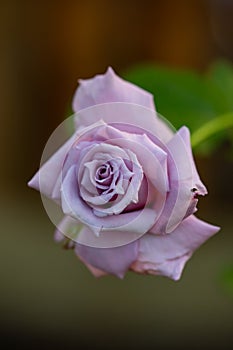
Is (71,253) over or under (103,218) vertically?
under

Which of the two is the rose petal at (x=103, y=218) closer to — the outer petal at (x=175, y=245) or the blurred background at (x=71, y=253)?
the outer petal at (x=175, y=245)

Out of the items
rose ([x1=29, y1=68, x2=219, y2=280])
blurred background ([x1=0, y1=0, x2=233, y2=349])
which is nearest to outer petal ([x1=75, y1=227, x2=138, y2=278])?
rose ([x1=29, y1=68, x2=219, y2=280])

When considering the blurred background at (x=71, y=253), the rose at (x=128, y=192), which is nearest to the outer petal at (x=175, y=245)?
the rose at (x=128, y=192)

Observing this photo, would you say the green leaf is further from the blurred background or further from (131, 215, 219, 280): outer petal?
the blurred background

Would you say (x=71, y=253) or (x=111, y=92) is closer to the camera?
(x=111, y=92)

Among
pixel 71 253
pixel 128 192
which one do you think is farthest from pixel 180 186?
pixel 71 253

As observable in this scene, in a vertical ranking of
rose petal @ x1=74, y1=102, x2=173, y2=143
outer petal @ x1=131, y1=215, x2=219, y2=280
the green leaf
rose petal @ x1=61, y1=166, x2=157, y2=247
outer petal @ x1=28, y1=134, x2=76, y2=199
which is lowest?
outer petal @ x1=131, y1=215, x2=219, y2=280

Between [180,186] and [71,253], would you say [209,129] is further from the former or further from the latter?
[71,253]
